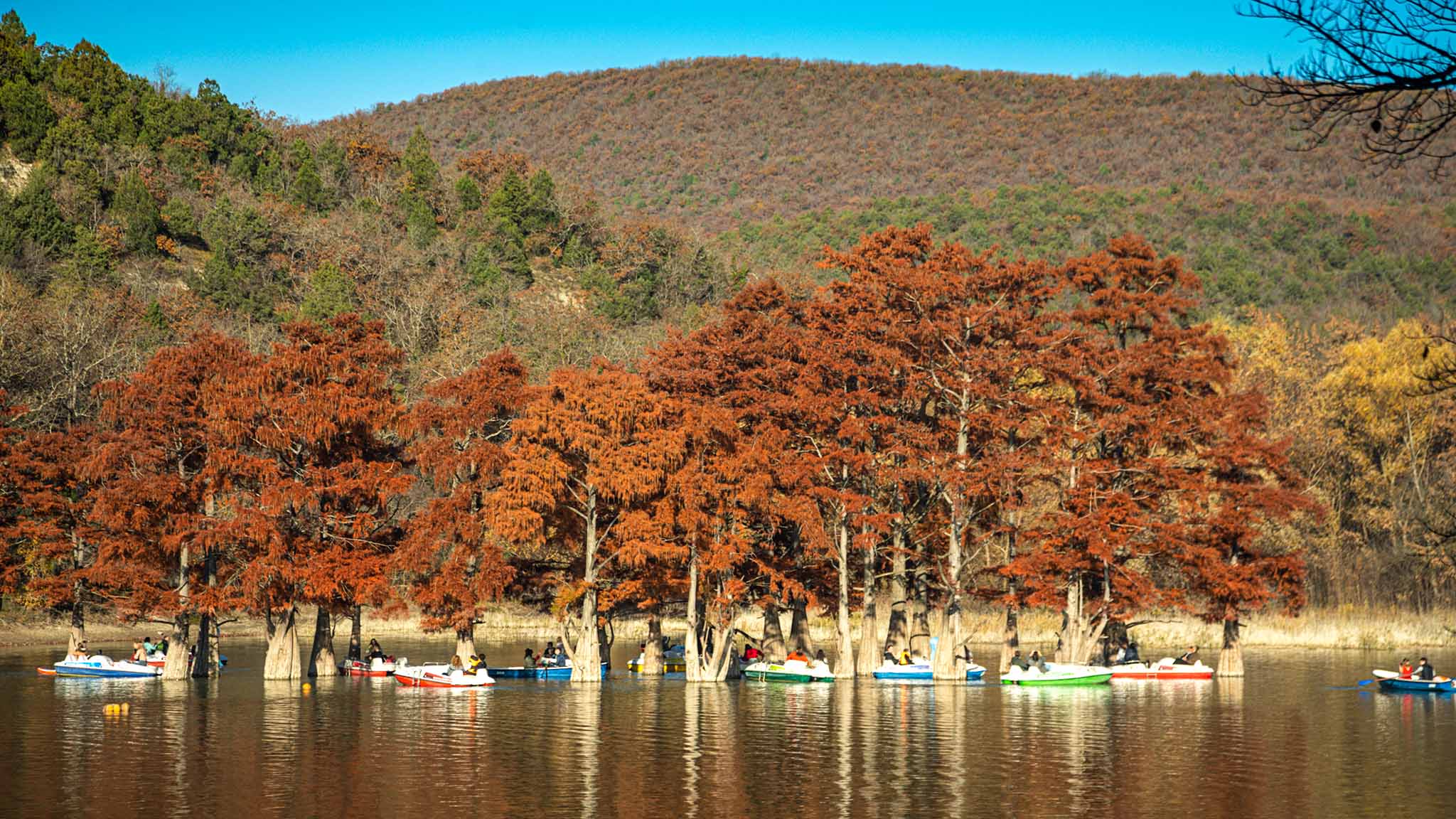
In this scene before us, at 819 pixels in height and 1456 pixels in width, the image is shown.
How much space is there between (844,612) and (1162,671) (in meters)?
13.7

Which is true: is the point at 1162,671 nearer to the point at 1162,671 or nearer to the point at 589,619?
the point at 1162,671

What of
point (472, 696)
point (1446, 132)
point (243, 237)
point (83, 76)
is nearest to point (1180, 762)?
point (1446, 132)

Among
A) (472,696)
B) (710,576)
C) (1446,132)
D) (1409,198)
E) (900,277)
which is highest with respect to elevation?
(1409,198)

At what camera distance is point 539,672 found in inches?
2338

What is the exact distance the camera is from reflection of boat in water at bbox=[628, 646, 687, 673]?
62750mm

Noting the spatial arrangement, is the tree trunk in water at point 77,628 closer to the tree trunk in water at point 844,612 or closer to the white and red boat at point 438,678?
the white and red boat at point 438,678

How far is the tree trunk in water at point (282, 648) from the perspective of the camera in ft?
181

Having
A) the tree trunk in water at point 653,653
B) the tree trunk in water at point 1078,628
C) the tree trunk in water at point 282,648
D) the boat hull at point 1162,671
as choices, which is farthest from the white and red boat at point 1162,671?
the tree trunk in water at point 282,648

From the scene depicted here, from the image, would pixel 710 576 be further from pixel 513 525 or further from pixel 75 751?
pixel 75 751

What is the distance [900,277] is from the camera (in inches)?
2307

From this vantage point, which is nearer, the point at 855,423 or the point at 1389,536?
the point at 855,423

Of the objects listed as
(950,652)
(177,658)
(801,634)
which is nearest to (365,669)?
(177,658)

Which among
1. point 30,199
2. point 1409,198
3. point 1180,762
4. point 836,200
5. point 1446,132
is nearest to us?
point 1446,132

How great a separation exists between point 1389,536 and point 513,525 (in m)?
56.2
